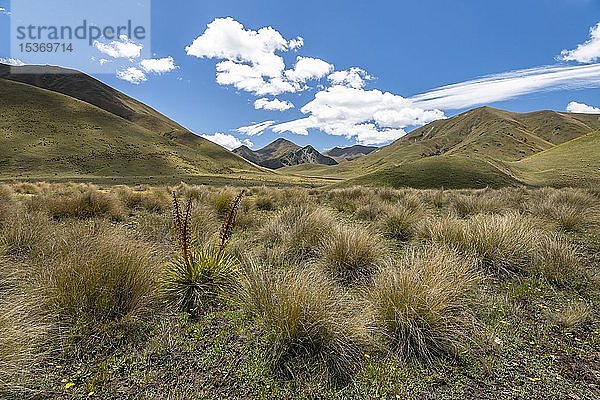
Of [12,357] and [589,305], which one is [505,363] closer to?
[589,305]

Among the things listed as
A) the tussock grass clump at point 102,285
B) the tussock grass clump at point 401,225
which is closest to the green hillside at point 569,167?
the tussock grass clump at point 401,225

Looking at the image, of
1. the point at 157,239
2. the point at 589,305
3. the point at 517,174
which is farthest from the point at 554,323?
the point at 517,174

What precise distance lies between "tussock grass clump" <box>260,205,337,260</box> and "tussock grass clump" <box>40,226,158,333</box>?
8.31 feet

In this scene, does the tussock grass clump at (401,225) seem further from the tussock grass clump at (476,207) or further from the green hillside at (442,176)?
the green hillside at (442,176)

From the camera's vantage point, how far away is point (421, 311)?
3305 millimetres

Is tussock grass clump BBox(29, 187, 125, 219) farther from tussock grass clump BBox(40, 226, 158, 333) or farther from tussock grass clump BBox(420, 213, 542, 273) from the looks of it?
tussock grass clump BBox(420, 213, 542, 273)

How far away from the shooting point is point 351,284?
15.2 ft

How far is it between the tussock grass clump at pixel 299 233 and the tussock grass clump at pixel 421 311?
2.25 metres

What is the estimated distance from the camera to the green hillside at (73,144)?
236ft

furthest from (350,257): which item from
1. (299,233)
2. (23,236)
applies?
(23,236)

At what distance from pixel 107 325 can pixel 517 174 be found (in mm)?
69524

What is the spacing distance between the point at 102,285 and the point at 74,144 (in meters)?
98.8

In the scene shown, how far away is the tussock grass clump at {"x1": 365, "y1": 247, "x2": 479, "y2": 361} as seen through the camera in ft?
10.5

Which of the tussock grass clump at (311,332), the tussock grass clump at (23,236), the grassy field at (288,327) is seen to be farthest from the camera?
the tussock grass clump at (23,236)
